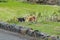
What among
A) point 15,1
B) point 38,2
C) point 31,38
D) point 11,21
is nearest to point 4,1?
point 15,1

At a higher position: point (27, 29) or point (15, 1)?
point (27, 29)

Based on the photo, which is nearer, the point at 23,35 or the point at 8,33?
the point at 23,35

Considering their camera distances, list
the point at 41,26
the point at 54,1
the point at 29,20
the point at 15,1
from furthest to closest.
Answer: the point at 15,1, the point at 54,1, the point at 29,20, the point at 41,26

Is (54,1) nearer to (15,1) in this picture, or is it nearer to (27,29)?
(15,1)

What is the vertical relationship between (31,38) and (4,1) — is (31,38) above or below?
above

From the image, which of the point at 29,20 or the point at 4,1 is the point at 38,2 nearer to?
the point at 4,1

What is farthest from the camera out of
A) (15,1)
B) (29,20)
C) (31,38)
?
(15,1)

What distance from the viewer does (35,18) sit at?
1391 cm

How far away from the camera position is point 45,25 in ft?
42.9

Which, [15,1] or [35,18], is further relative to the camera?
[15,1]

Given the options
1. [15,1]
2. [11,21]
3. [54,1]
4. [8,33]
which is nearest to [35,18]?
[11,21]

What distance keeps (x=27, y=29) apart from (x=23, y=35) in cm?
31

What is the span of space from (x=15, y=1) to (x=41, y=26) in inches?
436

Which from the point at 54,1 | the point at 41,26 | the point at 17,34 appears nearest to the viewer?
the point at 17,34
